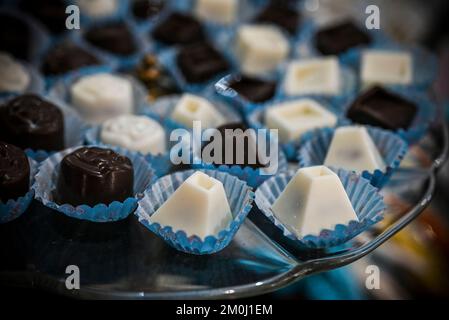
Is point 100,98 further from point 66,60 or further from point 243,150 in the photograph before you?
point 243,150

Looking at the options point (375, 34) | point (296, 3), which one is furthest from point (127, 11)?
point (375, 34)

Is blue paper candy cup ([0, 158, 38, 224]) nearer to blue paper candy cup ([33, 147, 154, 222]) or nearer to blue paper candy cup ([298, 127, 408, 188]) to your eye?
blue paper candy cup ([33, 147, 154, 222])

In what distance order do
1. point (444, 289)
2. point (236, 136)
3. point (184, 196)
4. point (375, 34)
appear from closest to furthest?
point (184, 196)
point (444, 289)
point (236, 136)
point (375, 34)

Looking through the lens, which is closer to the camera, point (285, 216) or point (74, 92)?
point (285, 216)

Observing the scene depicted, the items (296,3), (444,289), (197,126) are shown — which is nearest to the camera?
(444,289)

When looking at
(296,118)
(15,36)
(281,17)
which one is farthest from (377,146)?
(15,36)
